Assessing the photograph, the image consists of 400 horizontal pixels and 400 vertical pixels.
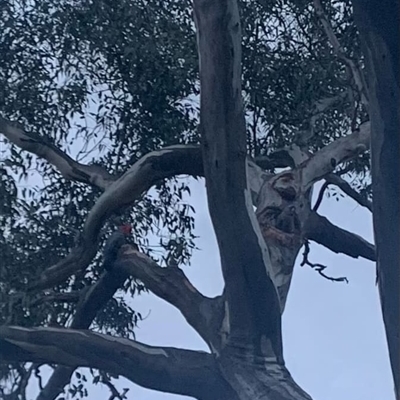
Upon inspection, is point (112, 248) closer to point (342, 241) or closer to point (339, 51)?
point (342, 241)

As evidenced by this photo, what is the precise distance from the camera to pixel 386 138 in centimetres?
422

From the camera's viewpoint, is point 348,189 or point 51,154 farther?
point 348,189

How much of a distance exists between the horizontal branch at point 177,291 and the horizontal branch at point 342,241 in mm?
1035

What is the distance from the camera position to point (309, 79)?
7398 mm

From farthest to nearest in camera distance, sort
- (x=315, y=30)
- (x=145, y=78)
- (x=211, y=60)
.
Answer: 1. (x=315, y=30)
2. (x=145, y=78)
3. (x=211, y=60)

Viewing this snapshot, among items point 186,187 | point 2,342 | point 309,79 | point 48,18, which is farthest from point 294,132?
point 2,342

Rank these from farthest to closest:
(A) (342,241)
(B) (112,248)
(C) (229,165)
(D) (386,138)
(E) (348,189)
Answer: (E) (348,189) < (A) (342,241) < (B) (112,248) < (C) (229,165) < (D) (386,138)

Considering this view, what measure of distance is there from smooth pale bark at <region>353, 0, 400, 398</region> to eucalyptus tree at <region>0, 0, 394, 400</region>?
5.85ft

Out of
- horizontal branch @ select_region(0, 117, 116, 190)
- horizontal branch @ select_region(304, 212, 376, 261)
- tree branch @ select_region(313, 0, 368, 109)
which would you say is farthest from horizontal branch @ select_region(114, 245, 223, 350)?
tree branch @ select_region(313, 0, 368, 109)

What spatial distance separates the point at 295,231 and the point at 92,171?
1717mm

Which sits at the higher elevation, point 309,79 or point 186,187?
point 309,79

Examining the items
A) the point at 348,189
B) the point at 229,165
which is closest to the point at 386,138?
the point at 229,165

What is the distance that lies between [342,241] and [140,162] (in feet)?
5.36

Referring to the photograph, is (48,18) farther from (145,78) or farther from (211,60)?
(211,60)
